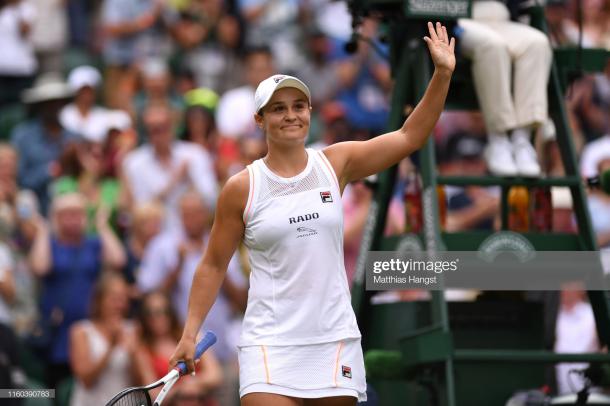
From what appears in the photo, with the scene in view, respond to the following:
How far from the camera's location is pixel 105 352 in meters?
10.3

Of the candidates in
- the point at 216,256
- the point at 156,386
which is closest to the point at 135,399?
the point at 156,386

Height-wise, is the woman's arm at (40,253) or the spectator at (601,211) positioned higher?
the spectator at (601,211)

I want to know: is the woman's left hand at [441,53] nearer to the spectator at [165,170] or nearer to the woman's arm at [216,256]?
the woman's arm at [216,256]

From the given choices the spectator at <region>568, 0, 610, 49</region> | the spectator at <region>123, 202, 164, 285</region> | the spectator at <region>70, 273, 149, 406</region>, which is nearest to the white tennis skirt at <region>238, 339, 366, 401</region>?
the spectator at <region>70, 273, 149, 406</region>

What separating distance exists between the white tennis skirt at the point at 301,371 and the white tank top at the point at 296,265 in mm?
39

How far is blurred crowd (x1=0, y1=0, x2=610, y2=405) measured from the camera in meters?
10.5

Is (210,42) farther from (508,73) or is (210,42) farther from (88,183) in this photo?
(508,73)

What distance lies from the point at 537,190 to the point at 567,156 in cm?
33

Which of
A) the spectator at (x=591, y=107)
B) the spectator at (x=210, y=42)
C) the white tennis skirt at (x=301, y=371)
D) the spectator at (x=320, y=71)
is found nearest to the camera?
the white tennis skirt at (x=301, y=371)

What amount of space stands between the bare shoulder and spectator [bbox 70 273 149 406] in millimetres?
4619

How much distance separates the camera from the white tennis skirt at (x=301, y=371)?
568 cm

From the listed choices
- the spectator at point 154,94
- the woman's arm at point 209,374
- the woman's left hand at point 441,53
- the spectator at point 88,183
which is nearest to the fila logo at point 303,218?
the woman's left hand at point 441,53

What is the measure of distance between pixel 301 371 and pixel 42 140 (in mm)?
7407

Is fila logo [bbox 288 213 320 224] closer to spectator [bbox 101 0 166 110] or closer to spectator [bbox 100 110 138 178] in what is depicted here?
spectator [bbox 100 110 138 178]
